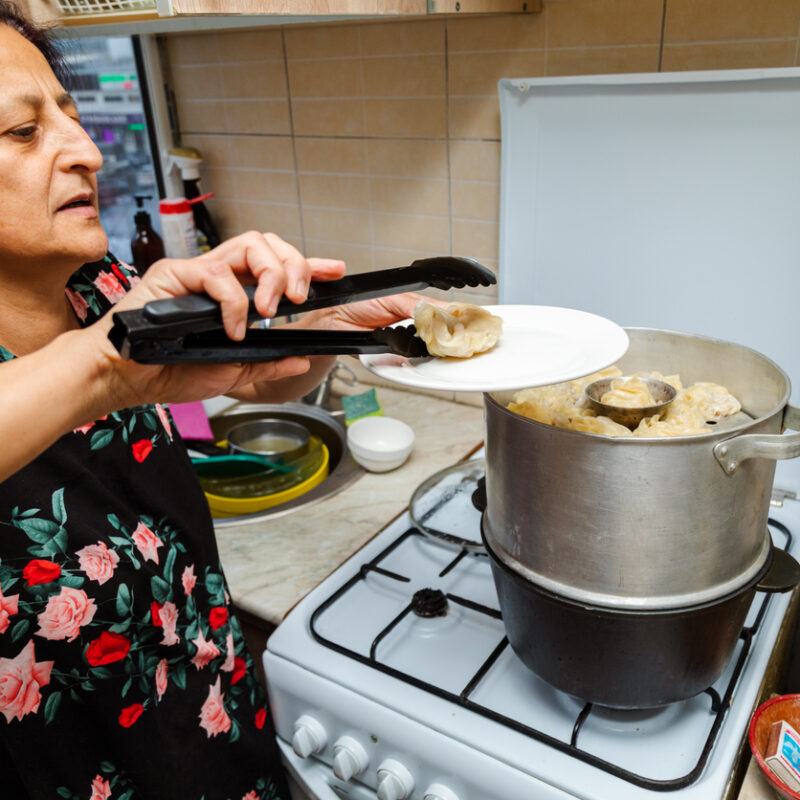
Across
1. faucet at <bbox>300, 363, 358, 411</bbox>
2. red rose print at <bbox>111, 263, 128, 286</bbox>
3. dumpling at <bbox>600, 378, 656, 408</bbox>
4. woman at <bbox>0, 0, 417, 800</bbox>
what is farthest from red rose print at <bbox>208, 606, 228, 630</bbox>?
faucet at <bbox>300, 363, 358, 411</bbox>

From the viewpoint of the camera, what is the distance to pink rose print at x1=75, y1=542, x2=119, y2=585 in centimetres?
79

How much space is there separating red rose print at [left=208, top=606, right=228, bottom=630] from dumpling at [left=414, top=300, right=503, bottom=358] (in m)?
0.50

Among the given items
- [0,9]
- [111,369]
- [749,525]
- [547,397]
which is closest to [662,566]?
[749,525]

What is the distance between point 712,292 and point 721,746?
26.4 inches

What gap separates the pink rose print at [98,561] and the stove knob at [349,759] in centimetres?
33

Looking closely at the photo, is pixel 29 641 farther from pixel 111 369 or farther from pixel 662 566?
pixel 662 566

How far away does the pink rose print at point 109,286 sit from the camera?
94 centimetres

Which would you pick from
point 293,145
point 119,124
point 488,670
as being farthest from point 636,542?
point 119,124

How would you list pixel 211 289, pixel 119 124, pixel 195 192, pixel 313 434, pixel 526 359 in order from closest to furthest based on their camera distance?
pixel 211 289, pixel 526 359, pixel 313 434, pixel 195 192, pixel 119 124

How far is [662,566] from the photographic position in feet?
2.05

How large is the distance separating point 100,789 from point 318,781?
0.25 m

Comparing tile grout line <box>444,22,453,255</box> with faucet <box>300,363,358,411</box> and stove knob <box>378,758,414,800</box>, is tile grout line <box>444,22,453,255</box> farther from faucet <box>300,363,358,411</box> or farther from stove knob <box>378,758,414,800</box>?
stove knob <box>378,758,414,800</box>

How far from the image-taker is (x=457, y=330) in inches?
26.5

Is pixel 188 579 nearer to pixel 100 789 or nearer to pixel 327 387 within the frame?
pixel 100 789
